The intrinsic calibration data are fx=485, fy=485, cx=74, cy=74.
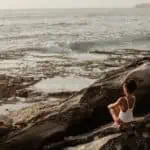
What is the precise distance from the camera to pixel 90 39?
42312 millimetres

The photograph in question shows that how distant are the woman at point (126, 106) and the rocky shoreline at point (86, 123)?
23 cm

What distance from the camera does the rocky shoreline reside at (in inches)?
332

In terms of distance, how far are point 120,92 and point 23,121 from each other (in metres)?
2.25

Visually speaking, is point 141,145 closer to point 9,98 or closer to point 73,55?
point 9,98

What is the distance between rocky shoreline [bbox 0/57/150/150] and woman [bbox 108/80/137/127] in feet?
0.74

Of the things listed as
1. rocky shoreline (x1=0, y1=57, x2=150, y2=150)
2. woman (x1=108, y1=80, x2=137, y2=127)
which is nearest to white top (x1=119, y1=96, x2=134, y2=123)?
woman (x1=108, y1=80, x2=137, y2=127)

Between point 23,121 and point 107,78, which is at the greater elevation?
point 107,78

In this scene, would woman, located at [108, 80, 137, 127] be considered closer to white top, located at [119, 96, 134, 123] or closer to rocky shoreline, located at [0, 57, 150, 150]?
white top, located at [119, 96, 134, 123]

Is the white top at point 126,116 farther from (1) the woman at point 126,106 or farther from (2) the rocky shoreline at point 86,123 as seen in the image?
(2) the rocky shoreline at point 86,123

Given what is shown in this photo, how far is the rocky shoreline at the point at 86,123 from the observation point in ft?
27.6

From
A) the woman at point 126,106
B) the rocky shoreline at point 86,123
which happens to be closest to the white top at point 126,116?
the woman at point 126,106

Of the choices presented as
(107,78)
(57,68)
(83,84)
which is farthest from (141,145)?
(57,68)

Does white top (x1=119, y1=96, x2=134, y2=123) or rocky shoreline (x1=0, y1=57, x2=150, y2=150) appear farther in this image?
white top (x1=119, y1=96, x2=134, y2=123)

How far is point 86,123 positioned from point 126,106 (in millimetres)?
1311
